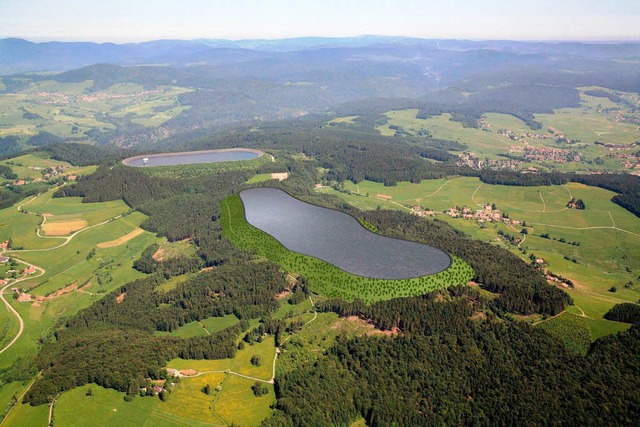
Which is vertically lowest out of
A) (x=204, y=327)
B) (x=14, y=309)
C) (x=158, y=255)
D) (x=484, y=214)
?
(x=484, y=214)

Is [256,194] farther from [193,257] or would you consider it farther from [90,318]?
[90,318]

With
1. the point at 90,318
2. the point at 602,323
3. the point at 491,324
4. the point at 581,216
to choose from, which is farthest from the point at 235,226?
the point at 581,216

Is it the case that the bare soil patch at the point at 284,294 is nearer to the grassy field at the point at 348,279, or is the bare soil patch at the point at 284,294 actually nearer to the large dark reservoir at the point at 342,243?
the grassy field at the point at 348,279

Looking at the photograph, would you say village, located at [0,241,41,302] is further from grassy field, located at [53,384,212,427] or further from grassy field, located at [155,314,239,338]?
grassy field, located at [53,384,212,427]

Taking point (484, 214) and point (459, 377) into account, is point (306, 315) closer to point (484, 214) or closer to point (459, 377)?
point (459, 377)

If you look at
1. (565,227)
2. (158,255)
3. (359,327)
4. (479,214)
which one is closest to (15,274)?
(158,255)

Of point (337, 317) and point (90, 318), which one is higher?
point (337, 317)

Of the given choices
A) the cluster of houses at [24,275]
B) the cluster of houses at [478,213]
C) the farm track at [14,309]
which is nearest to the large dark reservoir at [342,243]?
the cluster of houses at [24,275]
